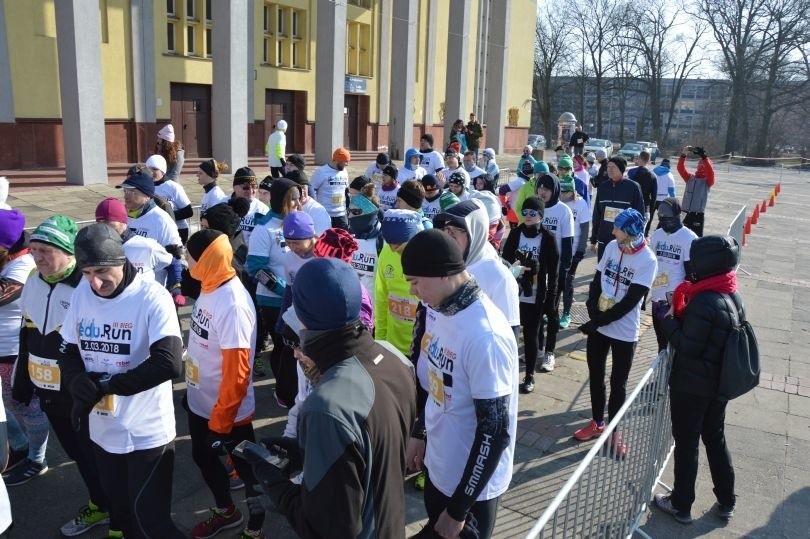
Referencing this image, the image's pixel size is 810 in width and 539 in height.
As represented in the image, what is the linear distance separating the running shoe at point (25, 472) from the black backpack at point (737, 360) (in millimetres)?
4803

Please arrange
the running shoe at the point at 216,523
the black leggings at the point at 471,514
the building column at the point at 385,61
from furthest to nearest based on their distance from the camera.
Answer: the building column at the point at 385,61
the running shoe at the point at 216,523
the black leggings at the point at 471,514

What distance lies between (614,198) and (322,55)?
15.1 m

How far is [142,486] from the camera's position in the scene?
3.24 m

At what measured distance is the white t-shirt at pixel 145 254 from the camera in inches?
199

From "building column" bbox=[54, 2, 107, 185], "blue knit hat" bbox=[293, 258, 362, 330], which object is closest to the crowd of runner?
"blue knit hat" bbox=[293, 258, 362, 330]

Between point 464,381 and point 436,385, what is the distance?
0.79 ft

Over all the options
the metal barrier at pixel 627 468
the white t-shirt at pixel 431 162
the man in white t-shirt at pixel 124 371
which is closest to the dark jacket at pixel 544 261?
the metal barrier at pixel 627 468

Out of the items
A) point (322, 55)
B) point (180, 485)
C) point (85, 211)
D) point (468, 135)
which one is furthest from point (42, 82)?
point (180, 485)

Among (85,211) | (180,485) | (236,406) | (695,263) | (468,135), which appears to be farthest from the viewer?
(468,135)

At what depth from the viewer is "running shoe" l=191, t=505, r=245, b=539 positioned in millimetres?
3934

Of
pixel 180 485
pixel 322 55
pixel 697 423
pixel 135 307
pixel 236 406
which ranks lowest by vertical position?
pixel 180 485

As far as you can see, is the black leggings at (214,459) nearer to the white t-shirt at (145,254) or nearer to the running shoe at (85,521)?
the running shoe at (85,521)

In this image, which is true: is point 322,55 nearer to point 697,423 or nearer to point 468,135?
point 468,135

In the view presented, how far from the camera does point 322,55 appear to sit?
2167 cm
